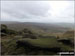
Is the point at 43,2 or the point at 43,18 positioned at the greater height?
the point at 43,2

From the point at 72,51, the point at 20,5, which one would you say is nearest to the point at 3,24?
the point at 20,5

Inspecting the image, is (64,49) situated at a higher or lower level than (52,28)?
lower

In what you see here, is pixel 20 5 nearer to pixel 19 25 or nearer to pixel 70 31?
pixel 19 25

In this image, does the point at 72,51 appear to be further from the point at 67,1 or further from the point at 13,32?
the point at 13,32

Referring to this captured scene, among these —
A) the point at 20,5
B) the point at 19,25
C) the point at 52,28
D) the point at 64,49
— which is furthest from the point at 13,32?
the point at 64,49

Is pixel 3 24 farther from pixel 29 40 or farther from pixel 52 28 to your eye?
pixel 52 28

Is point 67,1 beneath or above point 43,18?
above

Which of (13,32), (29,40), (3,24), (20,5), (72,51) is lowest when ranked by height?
(72,51)

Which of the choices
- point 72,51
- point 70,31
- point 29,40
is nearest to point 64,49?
point 72,51
